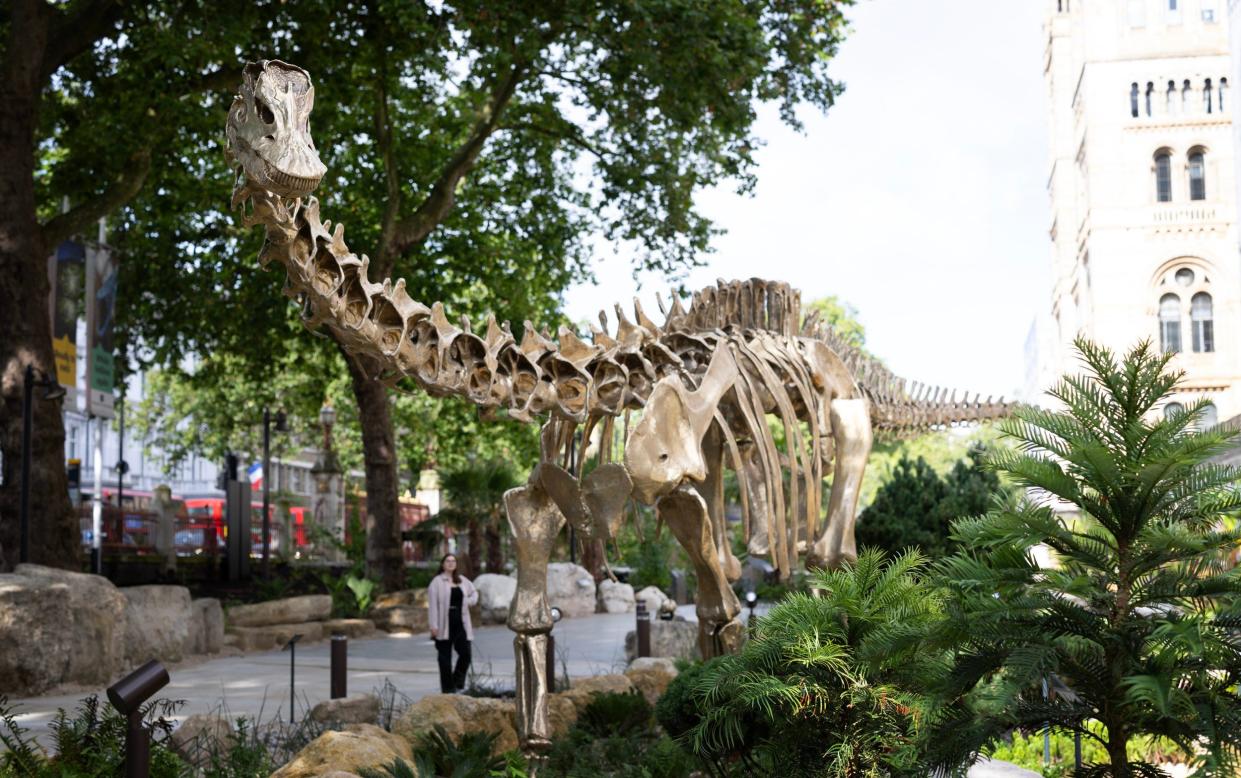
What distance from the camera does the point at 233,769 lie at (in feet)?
24.3

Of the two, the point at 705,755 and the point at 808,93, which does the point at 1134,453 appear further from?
the point at 808,93

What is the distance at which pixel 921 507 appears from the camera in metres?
18.3

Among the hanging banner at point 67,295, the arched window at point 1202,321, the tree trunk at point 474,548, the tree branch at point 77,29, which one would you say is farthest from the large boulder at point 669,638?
the arched window at point 1202,321

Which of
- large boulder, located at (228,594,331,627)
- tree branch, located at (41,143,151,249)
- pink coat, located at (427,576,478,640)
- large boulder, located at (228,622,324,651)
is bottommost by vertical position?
large boulder, located at (228,622,324,651)

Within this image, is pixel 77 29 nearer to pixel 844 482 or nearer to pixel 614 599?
pixel 844 482

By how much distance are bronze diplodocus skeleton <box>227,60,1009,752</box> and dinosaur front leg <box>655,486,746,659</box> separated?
1cm

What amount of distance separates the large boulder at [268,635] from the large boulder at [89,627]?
519cm

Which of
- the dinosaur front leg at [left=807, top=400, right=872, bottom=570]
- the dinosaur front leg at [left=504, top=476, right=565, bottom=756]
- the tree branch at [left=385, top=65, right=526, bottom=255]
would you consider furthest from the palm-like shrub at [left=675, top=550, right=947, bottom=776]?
the tree branch at [left=385, top=65, right=526, bottom=255]

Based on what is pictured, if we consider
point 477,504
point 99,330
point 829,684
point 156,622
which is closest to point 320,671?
point 156,622

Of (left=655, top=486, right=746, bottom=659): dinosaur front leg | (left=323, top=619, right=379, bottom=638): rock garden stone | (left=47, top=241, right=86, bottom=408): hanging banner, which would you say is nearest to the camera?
(left=655, top=486, right=746, bottom=659): dinosaur front leg

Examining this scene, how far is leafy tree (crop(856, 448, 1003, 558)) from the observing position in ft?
57.9

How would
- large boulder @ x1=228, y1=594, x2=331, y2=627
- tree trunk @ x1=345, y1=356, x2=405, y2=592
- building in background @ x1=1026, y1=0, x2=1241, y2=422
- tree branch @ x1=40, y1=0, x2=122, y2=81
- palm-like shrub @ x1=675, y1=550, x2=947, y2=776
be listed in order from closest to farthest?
palm-like shrub @ x1=675, y1=550, x2=947, y2=776, tree branch @ x1=40, y1=0, x2=122, y2=81, large boulder @ x1=228, y1=594, x2=331, y2=627, tree trunk @ x1=345, y1=356, x2=405, y2=592, building in background @ x1=1026, y1=0, x2=1241, y2=422

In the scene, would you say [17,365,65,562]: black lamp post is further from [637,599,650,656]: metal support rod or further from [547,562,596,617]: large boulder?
[547,562,596,617]: large boulder

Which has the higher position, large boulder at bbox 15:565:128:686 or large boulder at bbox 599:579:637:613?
large boulder at bbox 15:565:128:686
